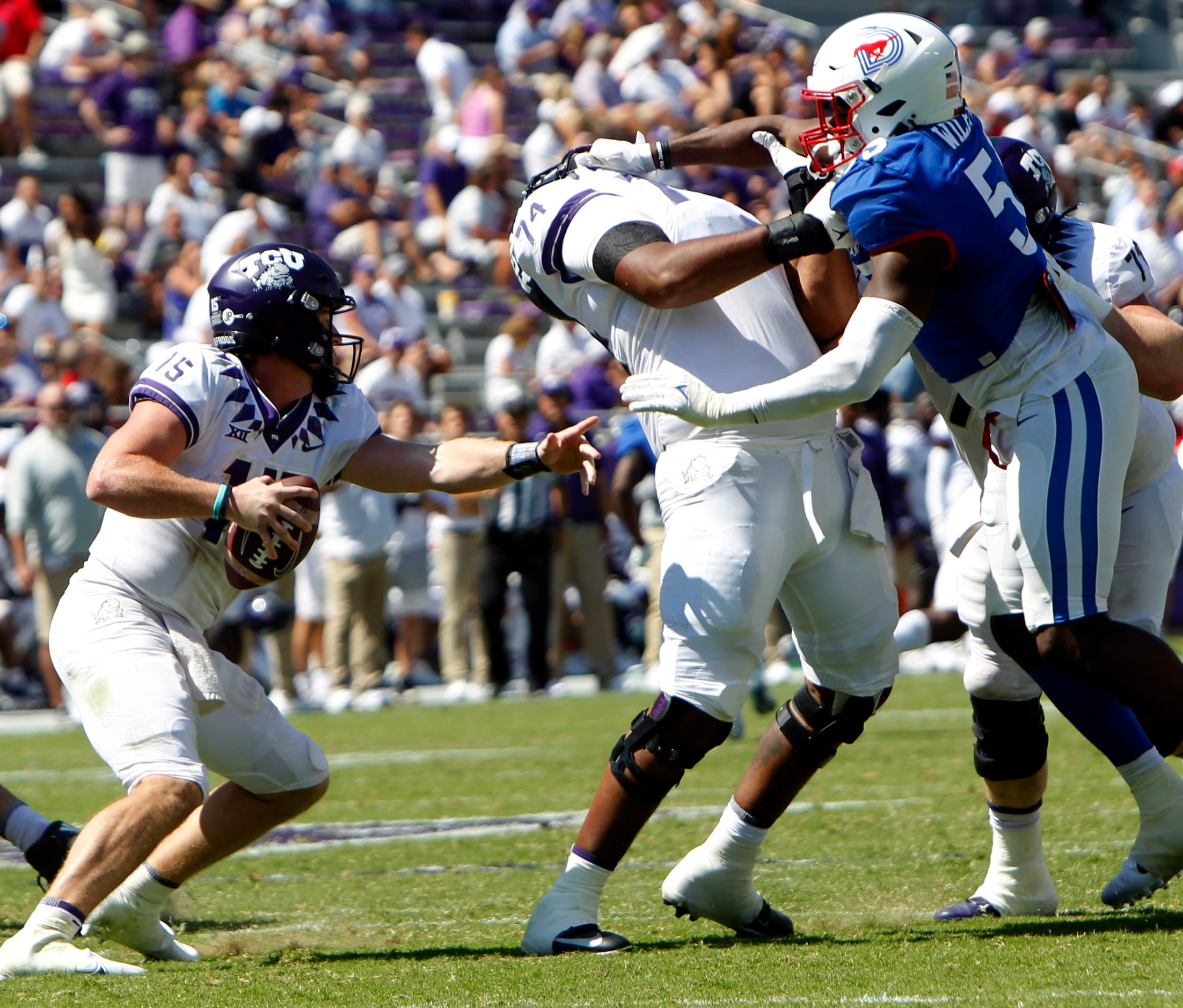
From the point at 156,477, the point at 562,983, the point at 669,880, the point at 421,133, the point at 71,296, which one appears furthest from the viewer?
the point at 421,133

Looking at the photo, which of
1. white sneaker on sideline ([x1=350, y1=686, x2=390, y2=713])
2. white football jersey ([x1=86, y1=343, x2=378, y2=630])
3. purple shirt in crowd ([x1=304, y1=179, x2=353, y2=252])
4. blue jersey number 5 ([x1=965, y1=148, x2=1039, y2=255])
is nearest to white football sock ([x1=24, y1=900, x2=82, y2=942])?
white football jersey ([x1=86, y1=343, x2=378, y2=630])

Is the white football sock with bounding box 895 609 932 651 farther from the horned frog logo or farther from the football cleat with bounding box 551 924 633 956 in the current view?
the horned frog logo

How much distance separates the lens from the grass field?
3.31 metres

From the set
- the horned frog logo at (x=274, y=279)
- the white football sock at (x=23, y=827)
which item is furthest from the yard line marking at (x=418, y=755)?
the horned frog logo at (x=274, y=279)

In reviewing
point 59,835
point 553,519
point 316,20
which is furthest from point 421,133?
point 59,835

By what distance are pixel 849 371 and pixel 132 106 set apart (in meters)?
12.4

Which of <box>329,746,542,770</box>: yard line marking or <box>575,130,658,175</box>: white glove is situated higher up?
<box>575,130,658,175</box>: white glove

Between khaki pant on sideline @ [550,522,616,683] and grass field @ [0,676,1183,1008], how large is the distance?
345 centimetres

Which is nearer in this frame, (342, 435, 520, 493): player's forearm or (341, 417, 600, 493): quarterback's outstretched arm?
(341, 417, 600, 493): quarterback's outstretched arm

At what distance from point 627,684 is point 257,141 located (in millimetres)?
6797

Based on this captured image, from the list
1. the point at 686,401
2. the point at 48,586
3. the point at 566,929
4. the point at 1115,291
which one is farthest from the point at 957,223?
the point at 48,586

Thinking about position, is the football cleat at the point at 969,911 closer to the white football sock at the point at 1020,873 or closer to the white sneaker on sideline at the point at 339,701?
the white football sock at the point at 1020,873

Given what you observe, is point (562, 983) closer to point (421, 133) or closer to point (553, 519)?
point (553, 519)

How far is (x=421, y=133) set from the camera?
55.4 ft
